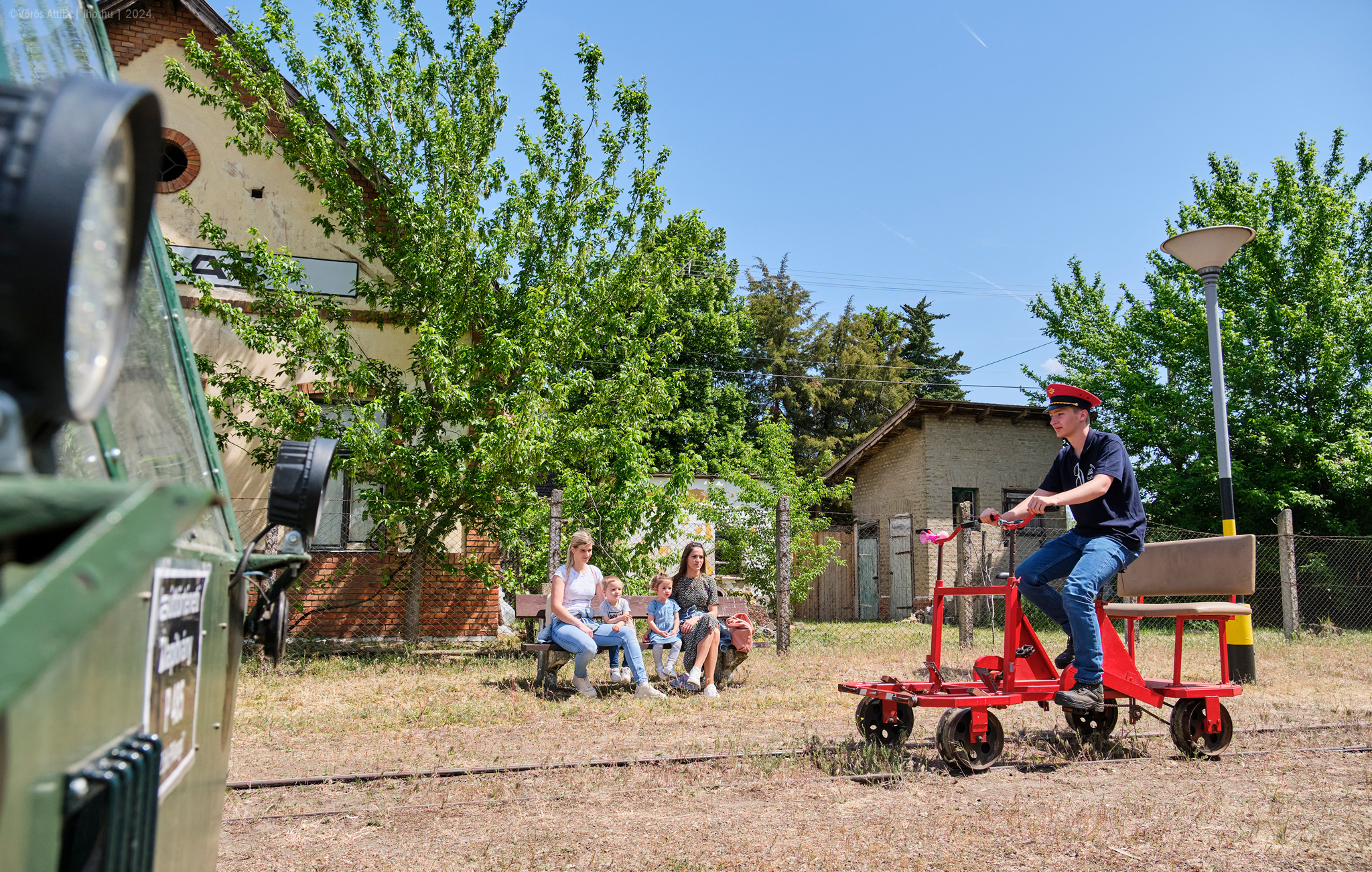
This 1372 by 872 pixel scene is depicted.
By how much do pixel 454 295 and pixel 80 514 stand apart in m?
10.9

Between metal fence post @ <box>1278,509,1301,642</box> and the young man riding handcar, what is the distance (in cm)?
1130

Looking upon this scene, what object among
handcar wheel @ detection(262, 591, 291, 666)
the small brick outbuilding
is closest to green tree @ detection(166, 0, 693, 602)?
handcar wheel @ detection(262, 591, 291, 666)

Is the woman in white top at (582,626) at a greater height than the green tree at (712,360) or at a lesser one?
lesser

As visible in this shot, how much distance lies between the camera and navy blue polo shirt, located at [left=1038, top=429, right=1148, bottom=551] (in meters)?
5.75

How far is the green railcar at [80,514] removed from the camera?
0.81 meters

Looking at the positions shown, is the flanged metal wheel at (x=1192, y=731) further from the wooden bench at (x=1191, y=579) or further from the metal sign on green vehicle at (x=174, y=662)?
the metal sign on green vehicle at (x=174, y=662)

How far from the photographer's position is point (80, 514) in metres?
0.84

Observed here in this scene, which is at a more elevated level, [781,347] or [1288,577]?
[781,347]

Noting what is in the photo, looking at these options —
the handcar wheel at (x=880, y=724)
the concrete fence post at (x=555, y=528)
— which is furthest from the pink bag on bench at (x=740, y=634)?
the handcar wheel at (x=880, y=724)

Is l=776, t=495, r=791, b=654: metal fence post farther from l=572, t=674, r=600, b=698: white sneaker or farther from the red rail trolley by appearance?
the red rail trolley

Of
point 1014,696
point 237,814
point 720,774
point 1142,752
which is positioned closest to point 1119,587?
point 1142,752

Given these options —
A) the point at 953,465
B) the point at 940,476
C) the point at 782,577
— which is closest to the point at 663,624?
the point at 782,577

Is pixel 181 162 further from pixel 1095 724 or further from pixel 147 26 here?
pixel 1095 724

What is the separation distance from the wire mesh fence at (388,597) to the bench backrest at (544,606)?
2475 mm
